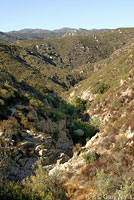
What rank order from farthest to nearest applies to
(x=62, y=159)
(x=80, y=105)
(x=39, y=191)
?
(x=80, y=105)
(x=62, y=159)
(x=39, y=191)

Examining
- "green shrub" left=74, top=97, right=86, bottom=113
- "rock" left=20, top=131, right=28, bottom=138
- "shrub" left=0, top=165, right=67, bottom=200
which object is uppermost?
"rock" left=20, top=131, right=28, bottom=138

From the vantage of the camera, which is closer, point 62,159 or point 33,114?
point 62,159

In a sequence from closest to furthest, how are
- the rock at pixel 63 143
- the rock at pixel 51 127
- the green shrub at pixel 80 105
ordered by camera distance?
the rock at pixel 63 143 < the rock at pixel 51 127 < the green shrub at pixel 80 105

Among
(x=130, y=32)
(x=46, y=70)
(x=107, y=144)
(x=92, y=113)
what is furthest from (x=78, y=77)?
(x=107, y=144)

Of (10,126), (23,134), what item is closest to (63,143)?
(23,134)

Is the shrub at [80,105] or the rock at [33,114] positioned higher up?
the rock at [33,114]

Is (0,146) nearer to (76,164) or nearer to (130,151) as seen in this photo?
(76,164)

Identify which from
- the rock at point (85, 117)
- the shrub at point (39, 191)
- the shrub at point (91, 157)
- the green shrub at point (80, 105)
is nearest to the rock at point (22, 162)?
the shrub at point (39, 191)

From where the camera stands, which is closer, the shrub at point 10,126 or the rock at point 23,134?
the shrub at point 10,126

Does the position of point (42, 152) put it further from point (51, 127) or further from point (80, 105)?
point (80, 105)

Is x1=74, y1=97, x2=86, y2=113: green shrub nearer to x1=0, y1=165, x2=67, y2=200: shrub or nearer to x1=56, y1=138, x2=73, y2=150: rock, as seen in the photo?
x1=56, y1=138, x2=73, y2=150: rock

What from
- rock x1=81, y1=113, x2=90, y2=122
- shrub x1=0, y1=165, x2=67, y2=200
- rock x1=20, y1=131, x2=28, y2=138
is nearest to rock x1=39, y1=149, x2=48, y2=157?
rock x1=20, y1=131, x2=28, y2=138

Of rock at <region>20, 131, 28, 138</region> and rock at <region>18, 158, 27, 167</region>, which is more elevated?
rock at <region>20, 131, 28, 138</region>

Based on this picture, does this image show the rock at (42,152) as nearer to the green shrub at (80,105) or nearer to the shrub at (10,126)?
the shrub at (10,126)
